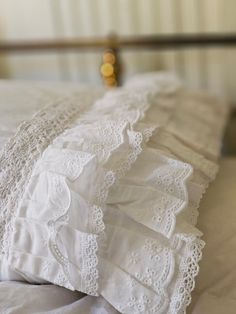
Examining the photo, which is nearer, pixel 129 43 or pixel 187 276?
pixel 187 276

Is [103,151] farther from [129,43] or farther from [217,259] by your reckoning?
[129,43]

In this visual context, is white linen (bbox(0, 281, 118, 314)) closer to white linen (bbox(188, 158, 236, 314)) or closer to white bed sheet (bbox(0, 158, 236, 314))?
white bed sheet (bbox(0, 158, 236, 314))

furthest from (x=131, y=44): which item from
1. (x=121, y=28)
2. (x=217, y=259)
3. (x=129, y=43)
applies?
(x=217, y=259)

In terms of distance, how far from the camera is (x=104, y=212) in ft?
2.31

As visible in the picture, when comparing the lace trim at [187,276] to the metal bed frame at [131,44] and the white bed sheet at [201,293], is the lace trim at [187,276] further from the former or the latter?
the metal bed frame at [131,44]

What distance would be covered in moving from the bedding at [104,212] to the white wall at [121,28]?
93 cm

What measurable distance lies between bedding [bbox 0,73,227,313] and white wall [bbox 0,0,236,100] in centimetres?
93

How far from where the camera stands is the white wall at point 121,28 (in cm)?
167

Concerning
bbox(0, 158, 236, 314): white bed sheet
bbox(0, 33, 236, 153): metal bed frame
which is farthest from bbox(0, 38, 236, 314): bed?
bbox(0, 33, 236, 153): metal bed frame

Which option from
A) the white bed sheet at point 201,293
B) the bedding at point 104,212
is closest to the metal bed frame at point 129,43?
the bedding at point 104,212

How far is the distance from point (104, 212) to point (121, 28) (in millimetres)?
1178

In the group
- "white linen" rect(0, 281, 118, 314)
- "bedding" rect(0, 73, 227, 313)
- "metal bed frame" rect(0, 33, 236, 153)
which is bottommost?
"white linen" rect(0, 281, 118, 314)

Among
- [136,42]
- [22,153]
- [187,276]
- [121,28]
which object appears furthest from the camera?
[121,28]

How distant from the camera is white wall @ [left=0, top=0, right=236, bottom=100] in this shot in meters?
1.67
